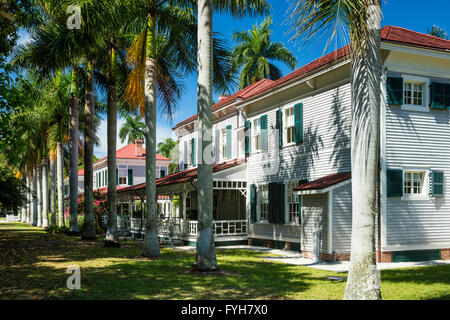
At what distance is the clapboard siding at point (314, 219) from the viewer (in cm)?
1516

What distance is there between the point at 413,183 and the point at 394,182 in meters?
1.14

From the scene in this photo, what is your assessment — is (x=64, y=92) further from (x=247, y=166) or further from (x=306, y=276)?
(x=306, y=276)

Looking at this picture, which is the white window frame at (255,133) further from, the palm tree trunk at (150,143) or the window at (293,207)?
the palm tree trunk at (150,143)

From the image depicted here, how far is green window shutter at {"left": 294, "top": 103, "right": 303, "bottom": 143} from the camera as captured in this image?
58.3 feet

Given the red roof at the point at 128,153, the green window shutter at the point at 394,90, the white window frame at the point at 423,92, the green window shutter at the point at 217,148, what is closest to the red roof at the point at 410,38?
the white window frame at the point at 423,92

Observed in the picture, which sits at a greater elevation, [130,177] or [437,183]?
[130,177]

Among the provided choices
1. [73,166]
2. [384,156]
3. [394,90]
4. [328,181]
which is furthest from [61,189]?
[394,90]

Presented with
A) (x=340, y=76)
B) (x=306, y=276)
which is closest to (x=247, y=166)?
(x=340, y=76)

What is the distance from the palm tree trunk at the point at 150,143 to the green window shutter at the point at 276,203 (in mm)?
5295

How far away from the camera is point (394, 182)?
1473 cm

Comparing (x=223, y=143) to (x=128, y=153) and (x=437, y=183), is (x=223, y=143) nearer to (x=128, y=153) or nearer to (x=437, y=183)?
(x=437, y=183)

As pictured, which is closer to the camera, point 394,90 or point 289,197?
point 394,90

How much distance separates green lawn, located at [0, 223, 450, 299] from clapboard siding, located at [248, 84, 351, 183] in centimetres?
419

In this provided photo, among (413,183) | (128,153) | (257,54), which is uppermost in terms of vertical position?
(257,54)
